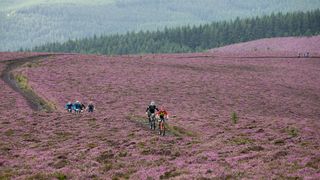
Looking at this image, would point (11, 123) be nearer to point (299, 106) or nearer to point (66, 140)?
point (66, 140)

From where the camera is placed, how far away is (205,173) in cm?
2245

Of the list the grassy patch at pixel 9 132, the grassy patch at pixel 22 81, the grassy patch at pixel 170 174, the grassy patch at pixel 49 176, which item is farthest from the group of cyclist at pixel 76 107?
the grassy patch at pixel 170 174

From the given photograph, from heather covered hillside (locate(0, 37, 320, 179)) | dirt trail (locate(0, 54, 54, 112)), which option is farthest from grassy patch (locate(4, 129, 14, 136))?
dirt trail (locate(0, 54, 54, 112))

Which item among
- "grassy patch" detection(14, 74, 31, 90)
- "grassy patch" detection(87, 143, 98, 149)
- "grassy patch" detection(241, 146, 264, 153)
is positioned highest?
"grassy patch" detection(14, 74, 31, 90)

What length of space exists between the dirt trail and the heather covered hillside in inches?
21.6

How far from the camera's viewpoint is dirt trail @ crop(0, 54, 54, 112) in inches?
2030

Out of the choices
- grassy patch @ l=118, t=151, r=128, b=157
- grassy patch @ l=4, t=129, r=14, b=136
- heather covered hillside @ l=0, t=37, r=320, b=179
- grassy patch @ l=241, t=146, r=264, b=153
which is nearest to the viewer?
heather covered hillside @ l=0, t=37, r=320, b=179

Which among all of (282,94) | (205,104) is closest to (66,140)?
(205,104)

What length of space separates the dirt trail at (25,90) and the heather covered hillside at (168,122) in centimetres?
55

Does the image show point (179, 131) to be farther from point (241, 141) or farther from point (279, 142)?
point (279, 142)

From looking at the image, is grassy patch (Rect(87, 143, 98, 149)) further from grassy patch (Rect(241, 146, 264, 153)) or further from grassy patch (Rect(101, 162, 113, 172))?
grassy patch (Rect(241, 146, 264, 153))

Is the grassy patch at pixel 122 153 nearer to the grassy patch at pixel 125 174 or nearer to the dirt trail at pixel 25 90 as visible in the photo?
the grassy patch at pixel 125 174

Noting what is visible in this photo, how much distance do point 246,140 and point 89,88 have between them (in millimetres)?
37456

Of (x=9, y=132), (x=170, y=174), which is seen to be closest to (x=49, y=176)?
(x=170, y=174)
